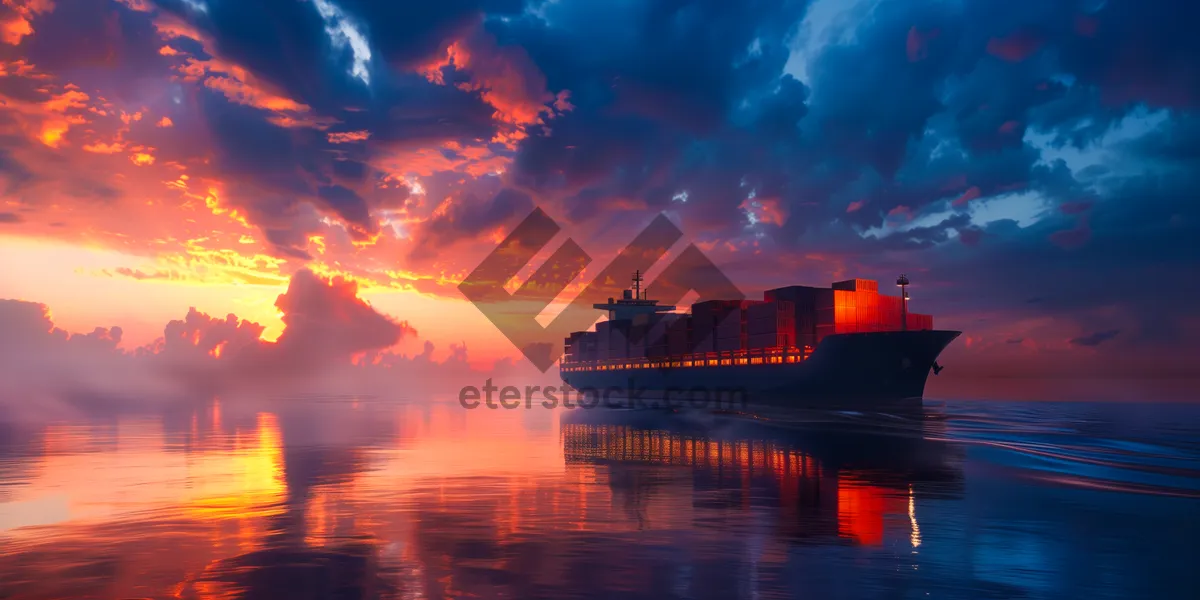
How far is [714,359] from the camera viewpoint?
318 ft

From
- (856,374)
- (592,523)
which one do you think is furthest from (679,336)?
(592,523)

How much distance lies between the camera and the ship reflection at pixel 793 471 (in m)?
15.5

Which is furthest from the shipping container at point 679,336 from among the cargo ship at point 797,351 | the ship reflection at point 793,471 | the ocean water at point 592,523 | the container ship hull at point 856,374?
the ocean water at point 592,523

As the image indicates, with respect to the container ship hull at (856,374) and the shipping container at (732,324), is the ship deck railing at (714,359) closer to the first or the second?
the container ship hull at (856,374)

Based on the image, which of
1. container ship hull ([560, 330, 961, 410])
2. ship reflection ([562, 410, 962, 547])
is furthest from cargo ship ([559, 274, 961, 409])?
ship reflection ([562, 410, 962, 547])

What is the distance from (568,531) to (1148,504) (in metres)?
15.6

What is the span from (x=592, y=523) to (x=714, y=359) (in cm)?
8390

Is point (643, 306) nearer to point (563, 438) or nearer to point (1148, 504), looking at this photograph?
point (563, 438)

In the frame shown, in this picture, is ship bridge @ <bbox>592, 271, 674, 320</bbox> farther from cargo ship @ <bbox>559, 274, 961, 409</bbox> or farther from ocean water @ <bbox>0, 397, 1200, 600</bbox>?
ocean water @ <bbox>0, 397, 1200, 600</bbox>

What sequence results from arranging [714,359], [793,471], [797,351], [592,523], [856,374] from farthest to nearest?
[714,359], [797,351], [856,374], [793,471], [592,523]

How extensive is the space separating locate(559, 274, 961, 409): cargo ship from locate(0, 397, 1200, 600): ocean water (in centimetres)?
4532

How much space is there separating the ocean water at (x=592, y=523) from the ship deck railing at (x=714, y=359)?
170ft

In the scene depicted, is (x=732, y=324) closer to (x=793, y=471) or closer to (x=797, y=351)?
(x=797, y=351)

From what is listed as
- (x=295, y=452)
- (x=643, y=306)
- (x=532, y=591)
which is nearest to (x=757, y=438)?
(x=295, y=452)
